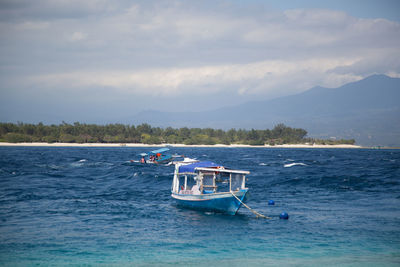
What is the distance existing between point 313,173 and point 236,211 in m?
41.8

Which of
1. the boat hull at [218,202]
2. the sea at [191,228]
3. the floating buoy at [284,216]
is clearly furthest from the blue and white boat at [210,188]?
the floating buoy at [284,216]

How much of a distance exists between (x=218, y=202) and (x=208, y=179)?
3.16 metres

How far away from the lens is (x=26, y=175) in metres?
71.8

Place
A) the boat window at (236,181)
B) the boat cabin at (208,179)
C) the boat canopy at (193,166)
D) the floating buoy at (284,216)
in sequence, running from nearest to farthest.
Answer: the floating buoy at (284,216), the boat window at (236,181), the boat cabin at (208,179), the boat canopy at (193,166)

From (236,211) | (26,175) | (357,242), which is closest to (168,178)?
(26,175)

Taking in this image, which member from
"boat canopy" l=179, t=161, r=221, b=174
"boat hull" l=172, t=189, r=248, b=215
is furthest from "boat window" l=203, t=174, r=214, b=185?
"boat hull" l=172, t=189, r=248, b=215

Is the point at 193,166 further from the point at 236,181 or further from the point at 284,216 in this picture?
the point at 284,216

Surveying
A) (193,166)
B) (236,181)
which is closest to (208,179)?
(193,166)

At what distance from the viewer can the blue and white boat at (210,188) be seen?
3712cm

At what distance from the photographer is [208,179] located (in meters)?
40.2

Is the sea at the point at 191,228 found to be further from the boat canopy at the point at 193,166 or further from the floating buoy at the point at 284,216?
the boat canopy at the point at 193,166

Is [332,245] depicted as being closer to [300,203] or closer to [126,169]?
[300,203]

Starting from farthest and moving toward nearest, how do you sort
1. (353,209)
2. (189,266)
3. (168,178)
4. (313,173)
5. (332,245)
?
(313,173) → (168,178) → (353,209) → (332,245) → (189,266)

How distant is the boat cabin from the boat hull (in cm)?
55
